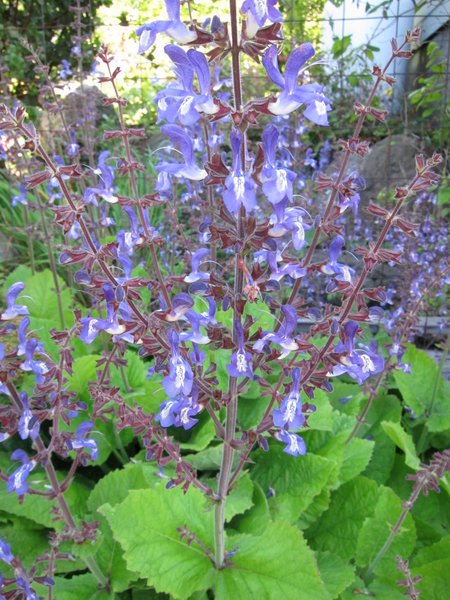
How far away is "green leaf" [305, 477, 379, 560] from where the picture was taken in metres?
2.39

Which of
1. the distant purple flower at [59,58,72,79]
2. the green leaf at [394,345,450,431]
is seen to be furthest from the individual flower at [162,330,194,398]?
the distant purple flower at [59,58,72,79]

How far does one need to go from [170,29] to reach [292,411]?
34.7 inches

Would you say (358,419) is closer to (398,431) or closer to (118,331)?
(398,431)

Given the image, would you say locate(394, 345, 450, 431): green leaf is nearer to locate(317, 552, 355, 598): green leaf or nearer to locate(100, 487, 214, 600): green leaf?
locate(317, 552, 355, 598): green leaf

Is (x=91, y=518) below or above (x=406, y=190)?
below

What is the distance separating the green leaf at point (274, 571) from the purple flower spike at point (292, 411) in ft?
2.25

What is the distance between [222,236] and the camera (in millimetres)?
1234

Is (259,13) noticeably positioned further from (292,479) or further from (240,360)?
(292,479)

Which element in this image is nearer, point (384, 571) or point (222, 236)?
point (222, 236)

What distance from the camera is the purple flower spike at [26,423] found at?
1.64m

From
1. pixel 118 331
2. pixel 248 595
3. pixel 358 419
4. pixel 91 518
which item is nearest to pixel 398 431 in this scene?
pixel 358 419

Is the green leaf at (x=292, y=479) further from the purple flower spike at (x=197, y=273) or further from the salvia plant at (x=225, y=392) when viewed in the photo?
the purple flower spike at (x=197, y=273)

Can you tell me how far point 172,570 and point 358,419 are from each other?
1102 millimetres

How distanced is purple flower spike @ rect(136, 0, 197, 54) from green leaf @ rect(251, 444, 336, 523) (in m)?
1.74
